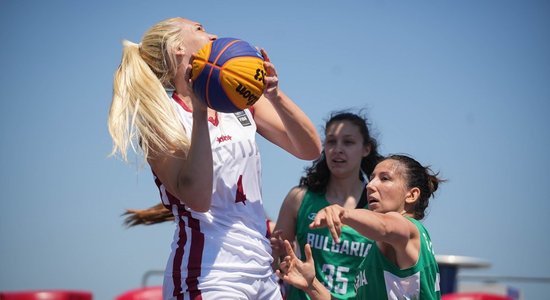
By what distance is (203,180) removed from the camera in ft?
11.0

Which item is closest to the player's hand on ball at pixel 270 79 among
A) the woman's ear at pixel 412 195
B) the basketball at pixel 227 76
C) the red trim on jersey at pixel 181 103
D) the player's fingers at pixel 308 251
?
the basketball at pixel 227 76

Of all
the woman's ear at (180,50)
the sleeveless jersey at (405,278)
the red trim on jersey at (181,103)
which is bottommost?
the sleeveless jersey at (405,278)

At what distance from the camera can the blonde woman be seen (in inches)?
135

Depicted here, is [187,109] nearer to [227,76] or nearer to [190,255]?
[227,76]

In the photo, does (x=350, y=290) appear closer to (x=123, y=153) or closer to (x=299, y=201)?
(x=299, y=201)

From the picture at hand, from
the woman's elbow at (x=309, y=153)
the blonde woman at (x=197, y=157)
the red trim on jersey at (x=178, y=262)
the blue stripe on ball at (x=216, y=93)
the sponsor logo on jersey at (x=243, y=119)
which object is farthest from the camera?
the woman's elbow at (x=309, y=153)

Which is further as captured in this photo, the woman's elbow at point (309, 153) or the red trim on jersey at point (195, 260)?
the woman's elbow at point (309, 153)

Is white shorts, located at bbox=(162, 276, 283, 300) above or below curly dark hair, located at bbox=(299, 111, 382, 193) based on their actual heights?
below

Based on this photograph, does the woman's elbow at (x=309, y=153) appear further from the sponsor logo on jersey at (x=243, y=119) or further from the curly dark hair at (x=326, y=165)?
the curly dark hair at (x=326, y=165)

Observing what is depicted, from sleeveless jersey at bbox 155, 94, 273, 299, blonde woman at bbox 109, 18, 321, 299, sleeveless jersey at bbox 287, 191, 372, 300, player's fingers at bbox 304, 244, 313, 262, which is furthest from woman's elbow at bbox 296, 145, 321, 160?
sleeveless jersey at bbox 287, 191, 372, 300

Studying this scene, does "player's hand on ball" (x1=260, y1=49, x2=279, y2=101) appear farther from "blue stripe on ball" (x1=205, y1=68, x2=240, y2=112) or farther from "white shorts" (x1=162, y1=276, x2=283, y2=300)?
"white shorts" (x1=162, y1=276, x2=283, y2=300)

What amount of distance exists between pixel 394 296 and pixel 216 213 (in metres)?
0.99

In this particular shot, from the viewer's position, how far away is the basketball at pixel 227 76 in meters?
3.32

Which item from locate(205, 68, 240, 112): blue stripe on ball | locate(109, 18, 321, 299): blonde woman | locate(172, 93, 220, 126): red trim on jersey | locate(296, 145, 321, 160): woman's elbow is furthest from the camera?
locate(296, 145, 321, 160): woman's elbow
